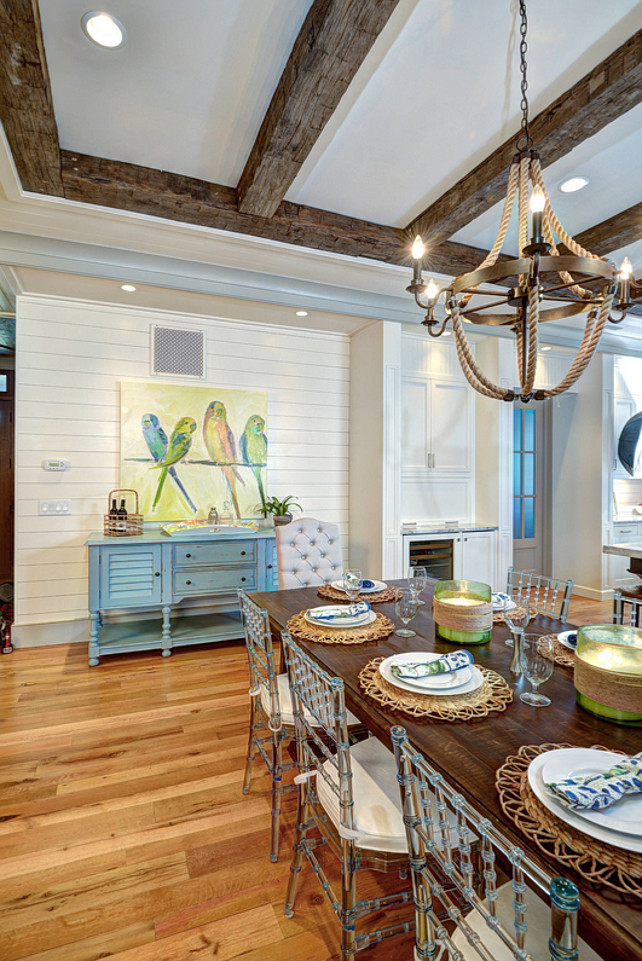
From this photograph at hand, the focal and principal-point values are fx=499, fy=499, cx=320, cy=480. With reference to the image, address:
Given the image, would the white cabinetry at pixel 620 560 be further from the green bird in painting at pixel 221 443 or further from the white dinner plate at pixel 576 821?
the white dinner plate at pixel 576 821

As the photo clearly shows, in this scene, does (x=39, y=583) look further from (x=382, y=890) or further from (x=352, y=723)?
(x=382, y=890)

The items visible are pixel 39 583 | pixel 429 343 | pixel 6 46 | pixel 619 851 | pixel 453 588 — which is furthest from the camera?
pixel 429 343

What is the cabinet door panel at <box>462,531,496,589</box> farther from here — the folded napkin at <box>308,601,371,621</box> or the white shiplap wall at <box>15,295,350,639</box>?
the folded napkin at <box>308,601,371,621</box>

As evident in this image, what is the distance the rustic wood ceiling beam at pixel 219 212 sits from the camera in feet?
8.71

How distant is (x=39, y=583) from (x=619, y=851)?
4106 mm

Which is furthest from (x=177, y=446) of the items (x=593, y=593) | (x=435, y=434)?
(x=593, y=593)

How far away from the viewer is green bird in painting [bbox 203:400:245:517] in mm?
4391

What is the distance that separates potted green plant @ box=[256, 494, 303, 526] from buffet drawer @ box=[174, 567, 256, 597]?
1.72 ft

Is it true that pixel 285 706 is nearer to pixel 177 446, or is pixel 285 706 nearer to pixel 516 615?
pixel 516 615

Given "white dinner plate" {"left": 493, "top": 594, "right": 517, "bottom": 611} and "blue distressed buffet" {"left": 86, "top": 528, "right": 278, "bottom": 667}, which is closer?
"white dinner plate" {"left": 493, "top": 594, "right": 517, "bottom": 611}

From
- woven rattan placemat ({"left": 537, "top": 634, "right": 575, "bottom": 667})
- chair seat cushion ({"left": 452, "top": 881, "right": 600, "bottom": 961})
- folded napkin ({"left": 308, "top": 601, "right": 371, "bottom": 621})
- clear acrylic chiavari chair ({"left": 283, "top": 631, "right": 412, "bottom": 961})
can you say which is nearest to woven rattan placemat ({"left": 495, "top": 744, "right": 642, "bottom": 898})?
chair seat cushion ({"left": 452, "top": 881, "right": 600, "bottom": 961})

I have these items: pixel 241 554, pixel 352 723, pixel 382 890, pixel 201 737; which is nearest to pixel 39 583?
pixel 241 554

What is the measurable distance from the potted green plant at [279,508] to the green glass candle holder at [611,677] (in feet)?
10.1

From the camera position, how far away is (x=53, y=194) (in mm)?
2723
